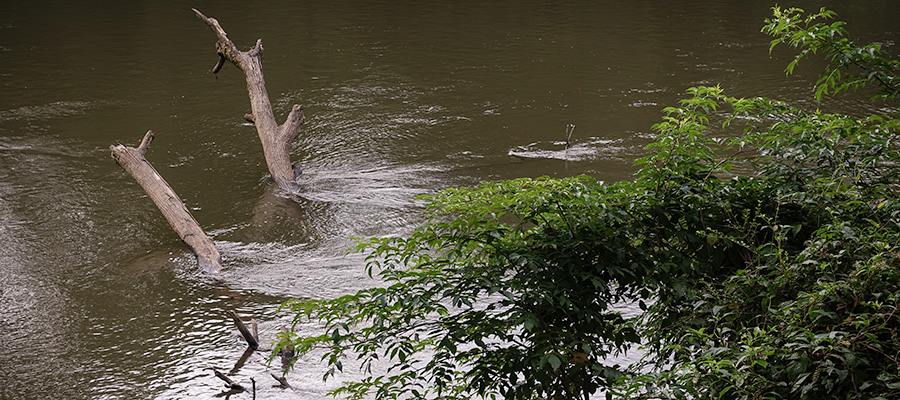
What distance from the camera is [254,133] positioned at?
9516 mm

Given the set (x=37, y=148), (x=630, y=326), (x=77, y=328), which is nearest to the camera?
(x=630, y=326)

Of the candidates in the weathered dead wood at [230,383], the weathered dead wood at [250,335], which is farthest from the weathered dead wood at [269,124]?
the weathered dead wood at [230,383]

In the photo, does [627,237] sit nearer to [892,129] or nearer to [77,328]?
[892,129]

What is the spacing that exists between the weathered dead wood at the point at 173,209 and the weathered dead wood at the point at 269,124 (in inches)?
48.9

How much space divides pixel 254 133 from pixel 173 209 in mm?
3172

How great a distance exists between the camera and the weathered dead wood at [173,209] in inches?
245

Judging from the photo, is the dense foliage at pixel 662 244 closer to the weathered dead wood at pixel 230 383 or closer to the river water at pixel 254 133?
the weathered dead wood at pixel 230 383

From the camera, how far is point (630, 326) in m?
3.04

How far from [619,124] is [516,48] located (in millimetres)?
4266

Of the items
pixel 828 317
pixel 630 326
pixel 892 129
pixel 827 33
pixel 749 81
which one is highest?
pixel 827 33

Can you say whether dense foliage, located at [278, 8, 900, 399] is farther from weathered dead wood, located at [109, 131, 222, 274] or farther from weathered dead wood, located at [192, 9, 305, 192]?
weathered dead wood, located at [192, 9, 305, 192]

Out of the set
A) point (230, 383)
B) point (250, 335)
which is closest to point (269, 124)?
point (250, 335)

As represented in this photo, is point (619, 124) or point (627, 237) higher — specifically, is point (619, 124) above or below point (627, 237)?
below

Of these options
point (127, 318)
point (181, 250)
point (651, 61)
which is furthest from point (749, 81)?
point (127, 318)
